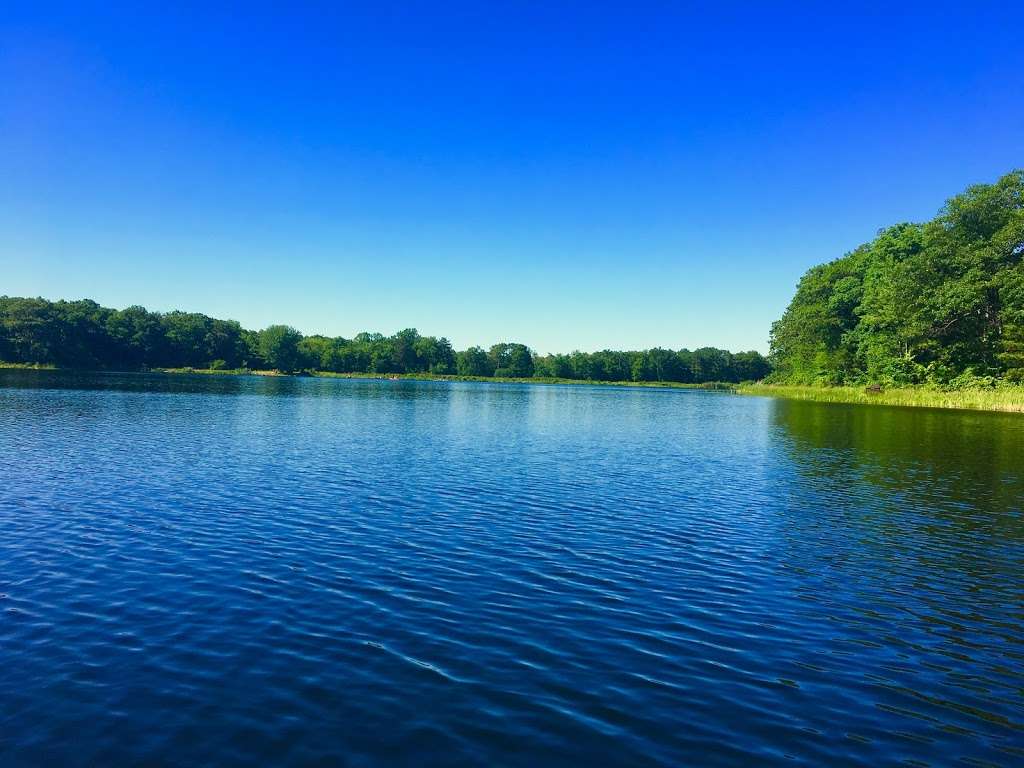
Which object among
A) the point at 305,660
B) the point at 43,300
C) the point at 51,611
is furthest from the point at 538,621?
the point at 43,300

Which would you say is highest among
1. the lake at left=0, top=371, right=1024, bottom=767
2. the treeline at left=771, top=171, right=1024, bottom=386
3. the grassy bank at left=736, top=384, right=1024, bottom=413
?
the treeline at left=771, top=171, right=1024, bottom=386

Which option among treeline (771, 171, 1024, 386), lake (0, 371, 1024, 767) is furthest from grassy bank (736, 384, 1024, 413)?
lake (0, 371, 1024, 767)

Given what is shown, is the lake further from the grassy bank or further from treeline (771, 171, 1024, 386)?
treeline (771, 171, 1024, 386)

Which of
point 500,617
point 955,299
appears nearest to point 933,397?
point 955,299

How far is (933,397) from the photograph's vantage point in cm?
8550

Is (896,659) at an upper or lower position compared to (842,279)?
lower

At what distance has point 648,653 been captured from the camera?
437 inches

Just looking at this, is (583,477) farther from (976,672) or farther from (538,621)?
(976,672)

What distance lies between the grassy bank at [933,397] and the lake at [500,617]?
59.2 m

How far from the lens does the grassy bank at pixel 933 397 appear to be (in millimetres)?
74938

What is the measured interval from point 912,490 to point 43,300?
22675 cm

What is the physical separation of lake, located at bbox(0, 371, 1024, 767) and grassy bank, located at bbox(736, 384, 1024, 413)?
59.2m

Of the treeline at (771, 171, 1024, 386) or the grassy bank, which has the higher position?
the treeline at (771, 171, 1024, 386)

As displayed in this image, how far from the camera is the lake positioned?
27.7 ft
